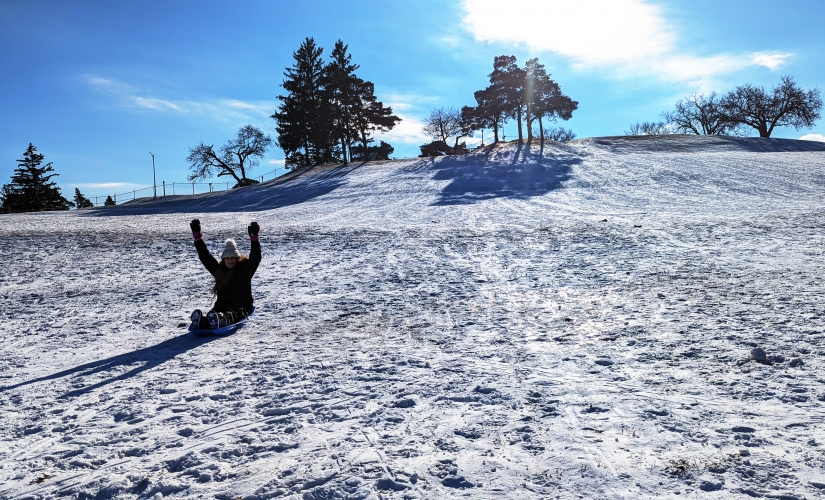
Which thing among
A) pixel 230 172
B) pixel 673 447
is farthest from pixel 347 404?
pixel 230 172

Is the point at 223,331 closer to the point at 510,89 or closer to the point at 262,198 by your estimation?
the point at 262,198

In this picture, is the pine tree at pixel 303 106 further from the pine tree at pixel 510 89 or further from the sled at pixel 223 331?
the sled at pixel 223 331

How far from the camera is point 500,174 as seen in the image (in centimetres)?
3272

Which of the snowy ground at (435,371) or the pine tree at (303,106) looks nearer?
the snowy ground at (435,371)

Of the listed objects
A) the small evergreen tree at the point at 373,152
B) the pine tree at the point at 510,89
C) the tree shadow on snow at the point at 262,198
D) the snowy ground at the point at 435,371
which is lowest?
the snowy ground at the point at 435,371

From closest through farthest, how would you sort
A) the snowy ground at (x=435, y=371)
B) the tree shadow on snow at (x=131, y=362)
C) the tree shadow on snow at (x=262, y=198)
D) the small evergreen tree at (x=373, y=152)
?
the snowy ground at (x=435, y=371), the tree shadow on snow at (x=131, y=362), the tree shadow on snow at (x=262, y=198), the small evergreen tree at (x=373, y=152)

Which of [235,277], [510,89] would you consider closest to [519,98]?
[510,89]

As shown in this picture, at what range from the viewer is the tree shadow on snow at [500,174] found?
2553cm

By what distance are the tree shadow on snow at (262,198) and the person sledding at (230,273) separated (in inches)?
799

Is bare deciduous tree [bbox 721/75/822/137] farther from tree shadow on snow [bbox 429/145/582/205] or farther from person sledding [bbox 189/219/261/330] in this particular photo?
person sledding [bbox 189/219/261/330]

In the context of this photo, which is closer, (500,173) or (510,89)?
(500,173)

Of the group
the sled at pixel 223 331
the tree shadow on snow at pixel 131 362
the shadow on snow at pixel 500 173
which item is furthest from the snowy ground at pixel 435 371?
the shadow on snow at pixel 500 173

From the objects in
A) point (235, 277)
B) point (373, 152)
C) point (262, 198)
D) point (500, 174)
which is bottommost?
point (235, 277)

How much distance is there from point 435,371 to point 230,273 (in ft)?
10.8
